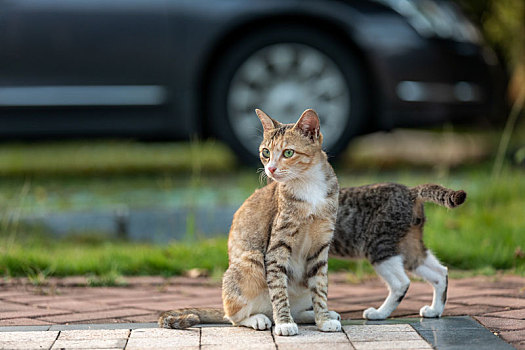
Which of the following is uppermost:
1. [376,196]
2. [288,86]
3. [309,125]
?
[288,86]

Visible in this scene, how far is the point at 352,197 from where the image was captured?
3.98 metres

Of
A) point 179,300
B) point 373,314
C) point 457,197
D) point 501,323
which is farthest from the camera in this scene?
point 179,300

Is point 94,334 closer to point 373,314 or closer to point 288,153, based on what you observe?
point 288,153

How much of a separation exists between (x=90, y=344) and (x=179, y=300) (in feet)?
3.37

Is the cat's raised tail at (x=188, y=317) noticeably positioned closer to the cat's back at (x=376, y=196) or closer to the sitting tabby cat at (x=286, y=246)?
the sitting tabby cat at (x=286, y=246)

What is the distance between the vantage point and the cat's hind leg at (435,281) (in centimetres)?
362

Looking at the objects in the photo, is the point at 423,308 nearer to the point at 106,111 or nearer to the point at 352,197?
the point at 352,197

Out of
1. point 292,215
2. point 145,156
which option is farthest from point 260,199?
point 145,156

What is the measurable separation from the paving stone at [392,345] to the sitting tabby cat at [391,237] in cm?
50

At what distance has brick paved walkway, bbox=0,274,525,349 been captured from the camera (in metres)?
3.63

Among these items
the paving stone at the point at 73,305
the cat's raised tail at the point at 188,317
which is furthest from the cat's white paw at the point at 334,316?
the paving stone at the point at 73,305

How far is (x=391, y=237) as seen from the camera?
3.78 metres

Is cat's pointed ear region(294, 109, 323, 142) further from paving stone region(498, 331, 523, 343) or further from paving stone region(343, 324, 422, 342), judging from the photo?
paving stone region(498, 331, 523, 343)

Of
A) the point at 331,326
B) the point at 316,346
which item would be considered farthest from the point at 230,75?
the point at 316,346
